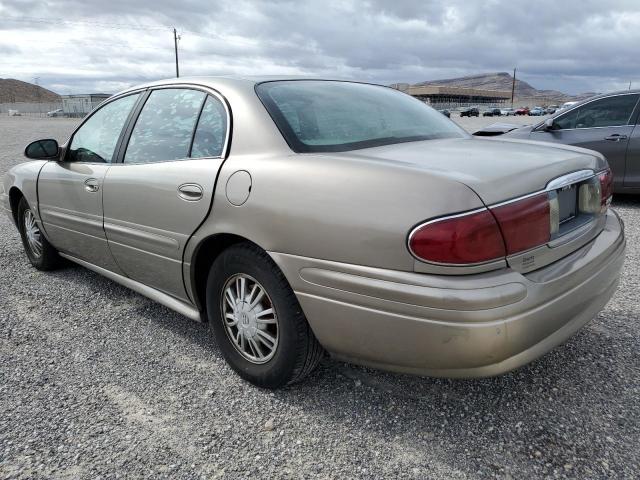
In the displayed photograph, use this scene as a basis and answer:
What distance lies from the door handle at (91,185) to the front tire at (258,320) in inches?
46.7

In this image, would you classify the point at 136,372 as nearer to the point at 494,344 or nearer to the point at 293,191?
the point at 293,191

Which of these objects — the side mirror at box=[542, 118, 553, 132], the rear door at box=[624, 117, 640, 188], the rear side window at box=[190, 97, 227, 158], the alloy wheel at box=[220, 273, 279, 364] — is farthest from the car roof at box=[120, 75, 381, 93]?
the rear door at box=[624, 117, 640, 188]

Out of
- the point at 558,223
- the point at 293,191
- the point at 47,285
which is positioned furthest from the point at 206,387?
the point at 47,285

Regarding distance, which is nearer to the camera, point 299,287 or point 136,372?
point 299,287

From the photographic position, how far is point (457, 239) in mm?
1820

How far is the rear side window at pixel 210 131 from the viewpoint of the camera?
2.61 meters

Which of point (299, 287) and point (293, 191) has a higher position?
point (293, 191)

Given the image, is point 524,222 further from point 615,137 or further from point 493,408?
point 615,137

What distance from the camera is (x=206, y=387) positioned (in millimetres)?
2623

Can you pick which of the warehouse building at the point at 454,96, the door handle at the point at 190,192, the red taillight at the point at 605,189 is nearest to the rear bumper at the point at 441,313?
the red taillight at the point at 605,189

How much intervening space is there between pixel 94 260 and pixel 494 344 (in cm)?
279

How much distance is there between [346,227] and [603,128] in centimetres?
615

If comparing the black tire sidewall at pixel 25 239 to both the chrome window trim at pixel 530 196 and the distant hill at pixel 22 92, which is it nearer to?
the chrome window trim at pixel 530 196

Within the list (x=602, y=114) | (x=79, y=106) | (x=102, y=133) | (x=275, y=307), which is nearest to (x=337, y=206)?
(x=275, y=307)
